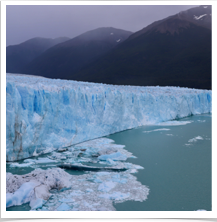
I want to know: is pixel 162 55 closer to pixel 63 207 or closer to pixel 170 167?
pixel 170 167

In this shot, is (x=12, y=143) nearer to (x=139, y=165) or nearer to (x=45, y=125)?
(x=45, y=125)

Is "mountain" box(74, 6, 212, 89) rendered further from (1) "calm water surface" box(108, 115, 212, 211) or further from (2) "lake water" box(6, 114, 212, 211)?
(1) "calm water surface" box(108, 115, 212, 211)

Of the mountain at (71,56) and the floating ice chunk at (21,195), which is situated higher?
the mountain at (71,56)

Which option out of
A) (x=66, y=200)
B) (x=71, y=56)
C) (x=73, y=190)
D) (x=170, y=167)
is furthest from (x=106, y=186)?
(x=71, y=56)

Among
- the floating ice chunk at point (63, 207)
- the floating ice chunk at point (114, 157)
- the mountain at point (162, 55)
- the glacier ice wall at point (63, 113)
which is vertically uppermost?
the mountain at point (162, 55)

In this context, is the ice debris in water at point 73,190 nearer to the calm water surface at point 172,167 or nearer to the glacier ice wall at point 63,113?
the calm water surface at point 172,167

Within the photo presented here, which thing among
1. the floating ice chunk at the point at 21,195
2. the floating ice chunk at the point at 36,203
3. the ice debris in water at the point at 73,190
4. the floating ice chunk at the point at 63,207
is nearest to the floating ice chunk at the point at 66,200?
the ice debris in water at the point at 73,190
